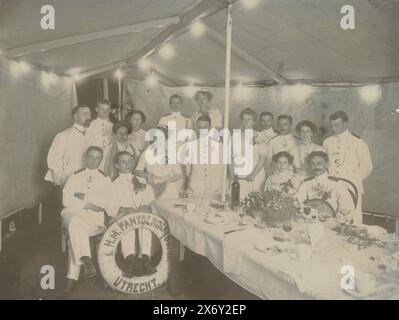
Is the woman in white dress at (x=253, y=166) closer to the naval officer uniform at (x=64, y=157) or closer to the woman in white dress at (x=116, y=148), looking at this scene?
the woman in white dress at (x=116, y=148)

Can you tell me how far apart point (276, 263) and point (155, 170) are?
75.1 inches

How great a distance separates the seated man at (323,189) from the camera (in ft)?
9.38

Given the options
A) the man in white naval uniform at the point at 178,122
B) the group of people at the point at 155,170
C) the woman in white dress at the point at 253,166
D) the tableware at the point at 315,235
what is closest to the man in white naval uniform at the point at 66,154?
the group of people at the point at 155,170

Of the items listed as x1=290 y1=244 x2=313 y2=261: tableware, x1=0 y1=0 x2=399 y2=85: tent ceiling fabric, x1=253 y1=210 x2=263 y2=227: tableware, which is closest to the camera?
x1=290 y1=244 x2=313 y2=261: tableware

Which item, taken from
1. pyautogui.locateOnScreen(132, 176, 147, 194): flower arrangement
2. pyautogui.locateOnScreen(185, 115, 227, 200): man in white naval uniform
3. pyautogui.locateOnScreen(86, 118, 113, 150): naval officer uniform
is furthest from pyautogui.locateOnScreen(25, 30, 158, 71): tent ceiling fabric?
pyautogui.locateOnScreen(132, 176, 147, 194): flower arrangement

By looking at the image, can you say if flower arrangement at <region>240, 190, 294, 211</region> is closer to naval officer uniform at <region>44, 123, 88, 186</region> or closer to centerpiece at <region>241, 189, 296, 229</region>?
centerpiece at <region>241, 189, 296, 229</region>

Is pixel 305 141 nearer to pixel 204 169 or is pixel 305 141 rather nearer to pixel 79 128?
pixel 204 169

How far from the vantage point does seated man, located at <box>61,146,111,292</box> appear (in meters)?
2.88

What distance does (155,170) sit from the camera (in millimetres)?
3502

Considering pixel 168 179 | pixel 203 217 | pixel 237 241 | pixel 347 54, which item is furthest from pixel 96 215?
pixel 347 54

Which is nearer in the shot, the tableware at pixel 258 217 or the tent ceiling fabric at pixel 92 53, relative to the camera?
the tableware at pixel 258 217

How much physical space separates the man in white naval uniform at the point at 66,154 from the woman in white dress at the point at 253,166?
1453mm

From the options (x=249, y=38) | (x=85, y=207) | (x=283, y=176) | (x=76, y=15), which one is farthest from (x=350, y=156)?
(x=76, y=15)

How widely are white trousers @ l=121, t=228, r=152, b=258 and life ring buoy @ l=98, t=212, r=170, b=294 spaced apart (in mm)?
126
